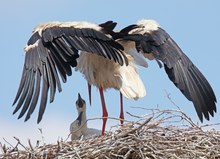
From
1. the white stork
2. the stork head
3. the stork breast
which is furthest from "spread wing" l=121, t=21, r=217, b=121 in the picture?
the stork head

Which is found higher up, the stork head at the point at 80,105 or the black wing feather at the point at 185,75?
the stork head at the point at 80,105

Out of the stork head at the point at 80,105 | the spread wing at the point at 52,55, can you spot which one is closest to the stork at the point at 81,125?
the stork head at the point at 80,105

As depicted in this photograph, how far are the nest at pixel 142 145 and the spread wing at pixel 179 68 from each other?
0.42 metres

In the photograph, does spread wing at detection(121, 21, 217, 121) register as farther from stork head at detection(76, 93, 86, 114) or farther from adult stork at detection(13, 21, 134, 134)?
stork head at detection(76, 93, 86, 114)

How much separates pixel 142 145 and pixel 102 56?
→ 181cm

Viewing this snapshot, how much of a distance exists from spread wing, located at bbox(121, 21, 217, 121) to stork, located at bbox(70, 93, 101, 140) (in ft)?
5.06

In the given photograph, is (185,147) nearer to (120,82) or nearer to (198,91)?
(198,91)

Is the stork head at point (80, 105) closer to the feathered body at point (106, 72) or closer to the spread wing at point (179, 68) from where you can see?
the feathered body at point (106, 72)

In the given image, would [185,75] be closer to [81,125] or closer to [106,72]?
[106,72]

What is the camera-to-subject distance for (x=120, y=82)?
10906 millimetres

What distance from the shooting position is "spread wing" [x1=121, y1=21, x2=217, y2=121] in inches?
392

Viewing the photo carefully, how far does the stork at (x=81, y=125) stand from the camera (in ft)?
38.5

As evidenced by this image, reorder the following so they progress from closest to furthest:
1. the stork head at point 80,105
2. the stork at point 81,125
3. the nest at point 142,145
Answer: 1. the nest at point 142,145
2. the stork at point 81,125
3. the stork head at point 80,105

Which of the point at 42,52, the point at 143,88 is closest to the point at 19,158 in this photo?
the point at 42,52
